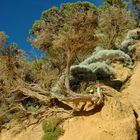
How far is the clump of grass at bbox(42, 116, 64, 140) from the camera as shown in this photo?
1241 cm

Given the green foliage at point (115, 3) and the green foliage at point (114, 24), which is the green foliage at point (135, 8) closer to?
the green foliage at point (115, 3)

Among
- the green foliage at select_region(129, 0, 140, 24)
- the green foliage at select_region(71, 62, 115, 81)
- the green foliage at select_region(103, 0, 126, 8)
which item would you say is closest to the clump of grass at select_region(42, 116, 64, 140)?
the green foliage at select_region(71, 62, 115, 81)

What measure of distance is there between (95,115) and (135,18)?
1788cm

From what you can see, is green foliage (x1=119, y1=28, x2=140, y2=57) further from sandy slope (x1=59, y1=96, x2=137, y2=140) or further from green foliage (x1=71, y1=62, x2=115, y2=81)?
sandy slope (x1=59, y1=96, x2=137, y2=140)

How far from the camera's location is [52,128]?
1260cm

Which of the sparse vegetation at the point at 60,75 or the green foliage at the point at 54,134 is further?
the sparse vegetation at the point at 60,75

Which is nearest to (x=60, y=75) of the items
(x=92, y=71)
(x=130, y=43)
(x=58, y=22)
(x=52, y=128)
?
(x=92, y=71)

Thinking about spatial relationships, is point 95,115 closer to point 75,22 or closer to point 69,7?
point 75,22

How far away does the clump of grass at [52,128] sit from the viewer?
1241 cm

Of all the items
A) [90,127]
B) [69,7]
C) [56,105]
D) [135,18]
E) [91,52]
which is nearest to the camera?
[90,127]

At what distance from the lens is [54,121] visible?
12703 millimetres

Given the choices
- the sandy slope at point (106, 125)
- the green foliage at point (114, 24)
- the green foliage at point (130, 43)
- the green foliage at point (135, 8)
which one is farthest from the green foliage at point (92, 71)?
the green foliage at point (135, 8)

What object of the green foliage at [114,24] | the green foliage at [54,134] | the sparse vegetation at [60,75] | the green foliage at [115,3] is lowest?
the green foliage at [54,134]

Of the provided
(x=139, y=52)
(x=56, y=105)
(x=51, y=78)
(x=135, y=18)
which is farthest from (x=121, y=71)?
(x=135, y=18)
